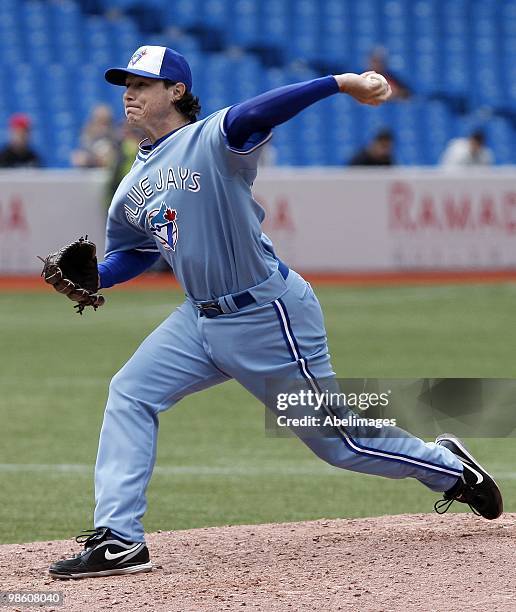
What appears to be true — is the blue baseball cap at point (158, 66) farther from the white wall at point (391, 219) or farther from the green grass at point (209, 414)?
the white wall at point (391, 219)

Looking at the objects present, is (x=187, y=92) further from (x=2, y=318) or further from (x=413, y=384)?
(x=2, y=318)

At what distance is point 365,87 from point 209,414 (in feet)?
18.3

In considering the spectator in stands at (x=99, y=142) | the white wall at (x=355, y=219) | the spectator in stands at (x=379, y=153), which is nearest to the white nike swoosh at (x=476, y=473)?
the white wall at (x=355, y=219)

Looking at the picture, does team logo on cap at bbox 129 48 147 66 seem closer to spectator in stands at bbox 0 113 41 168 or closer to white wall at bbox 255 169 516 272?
white wall at bbox 255 169 516 272

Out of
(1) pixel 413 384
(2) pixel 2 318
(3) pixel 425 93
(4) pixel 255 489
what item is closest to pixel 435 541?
(1) pixel 413 384

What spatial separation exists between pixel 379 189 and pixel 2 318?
580 centimetres

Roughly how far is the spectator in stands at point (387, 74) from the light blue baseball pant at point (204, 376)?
15519 millimetres

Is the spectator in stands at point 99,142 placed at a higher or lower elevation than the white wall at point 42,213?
higher

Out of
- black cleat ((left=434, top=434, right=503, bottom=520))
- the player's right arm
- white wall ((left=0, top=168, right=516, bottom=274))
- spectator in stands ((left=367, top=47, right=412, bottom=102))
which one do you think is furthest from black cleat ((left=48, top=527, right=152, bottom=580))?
spectator in stands ((left=367, top=47, right=412, bottom=102))

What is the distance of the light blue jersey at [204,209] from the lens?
17.8 feet

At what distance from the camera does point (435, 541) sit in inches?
238

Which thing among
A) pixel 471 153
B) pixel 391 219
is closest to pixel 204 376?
pixel 391 219

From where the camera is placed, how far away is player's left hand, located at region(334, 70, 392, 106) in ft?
16.5

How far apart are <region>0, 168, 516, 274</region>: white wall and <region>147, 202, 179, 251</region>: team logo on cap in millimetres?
12921
